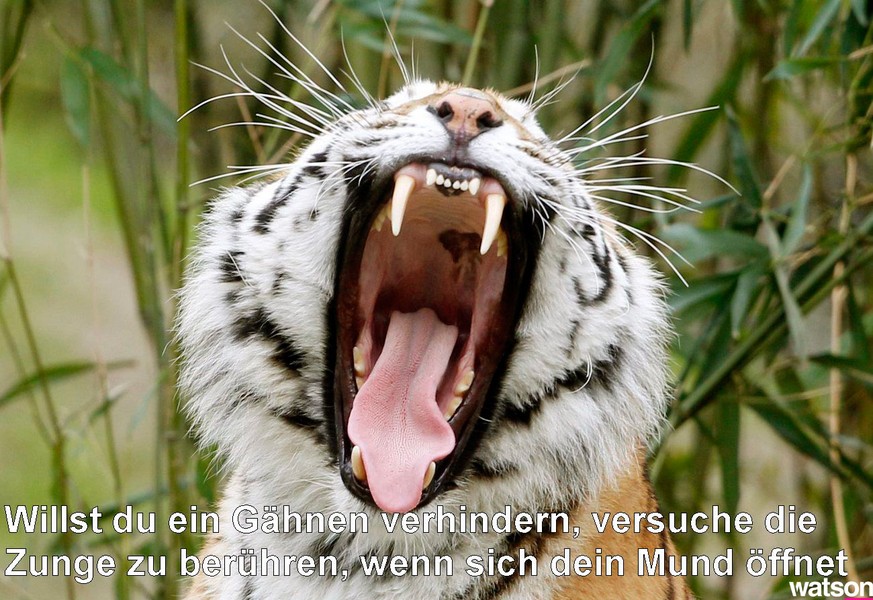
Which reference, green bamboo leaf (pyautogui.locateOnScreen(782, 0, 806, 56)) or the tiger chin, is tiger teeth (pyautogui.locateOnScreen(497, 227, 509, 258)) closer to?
the tiger chin

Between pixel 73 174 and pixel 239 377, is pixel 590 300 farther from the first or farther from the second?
pixel 73 174

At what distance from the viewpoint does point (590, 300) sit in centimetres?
158

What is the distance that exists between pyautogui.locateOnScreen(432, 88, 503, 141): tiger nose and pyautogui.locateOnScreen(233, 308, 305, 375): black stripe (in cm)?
41

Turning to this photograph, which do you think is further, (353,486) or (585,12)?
(585,12)

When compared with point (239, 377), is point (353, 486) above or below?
below

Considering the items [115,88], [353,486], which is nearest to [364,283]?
[353,486]

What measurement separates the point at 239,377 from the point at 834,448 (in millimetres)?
1461

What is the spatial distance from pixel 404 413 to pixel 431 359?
5.2 inches

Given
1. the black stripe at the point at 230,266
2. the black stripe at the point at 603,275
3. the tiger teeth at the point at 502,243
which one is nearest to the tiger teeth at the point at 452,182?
the tiger teeth at the point at 502,243

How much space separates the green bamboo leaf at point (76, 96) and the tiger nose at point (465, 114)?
121 centimetres

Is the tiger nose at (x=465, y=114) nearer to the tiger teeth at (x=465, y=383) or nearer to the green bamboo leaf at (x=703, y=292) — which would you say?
the tiger teeth at (x=465, y=383)

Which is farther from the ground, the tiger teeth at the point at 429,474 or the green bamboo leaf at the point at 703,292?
the green bamboo leaf at the point at 703,292

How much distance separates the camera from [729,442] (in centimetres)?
245

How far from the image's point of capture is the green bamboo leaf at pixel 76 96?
2.39 metres
